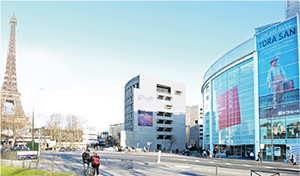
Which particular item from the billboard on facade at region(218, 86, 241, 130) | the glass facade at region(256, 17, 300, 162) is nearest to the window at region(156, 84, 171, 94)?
the billboard on facade at region(218, 86, 241, 130)

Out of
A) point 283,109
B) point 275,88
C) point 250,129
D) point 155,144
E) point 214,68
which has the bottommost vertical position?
point 155,144

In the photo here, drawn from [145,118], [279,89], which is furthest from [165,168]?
[145,118]

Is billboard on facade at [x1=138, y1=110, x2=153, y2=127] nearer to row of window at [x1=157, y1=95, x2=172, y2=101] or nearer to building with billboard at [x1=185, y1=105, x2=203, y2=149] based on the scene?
row of window at [x1=157, y1=95, x2=172, y2=101]

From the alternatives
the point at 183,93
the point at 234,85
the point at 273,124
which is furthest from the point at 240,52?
the point at 183,93

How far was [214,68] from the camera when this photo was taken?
67.6 metres

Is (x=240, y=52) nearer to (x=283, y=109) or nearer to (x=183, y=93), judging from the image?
(x=283, y=109)

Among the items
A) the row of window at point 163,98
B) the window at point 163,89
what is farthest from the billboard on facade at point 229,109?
the window at point 163,89

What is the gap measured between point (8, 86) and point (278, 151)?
93748mm

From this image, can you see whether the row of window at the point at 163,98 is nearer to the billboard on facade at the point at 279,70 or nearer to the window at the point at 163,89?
the window at the point at 163,89

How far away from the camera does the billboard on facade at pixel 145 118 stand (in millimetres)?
96369

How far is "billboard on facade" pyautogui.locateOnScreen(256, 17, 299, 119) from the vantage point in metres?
42.0

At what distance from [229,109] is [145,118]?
142 feet

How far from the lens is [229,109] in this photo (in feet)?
190

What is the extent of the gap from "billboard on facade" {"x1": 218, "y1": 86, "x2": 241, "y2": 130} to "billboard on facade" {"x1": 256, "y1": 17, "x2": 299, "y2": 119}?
23.5ft
